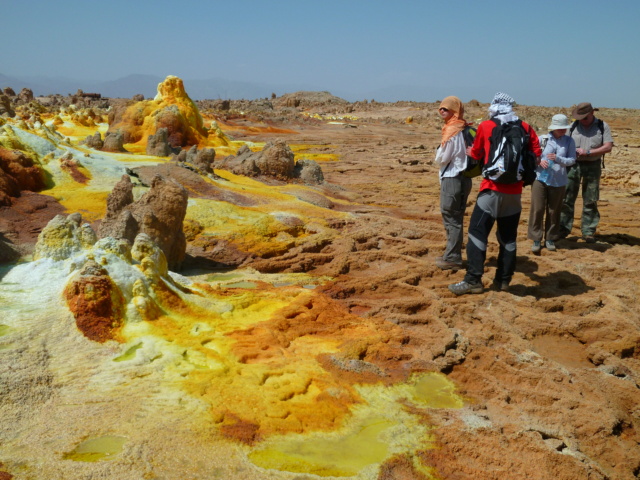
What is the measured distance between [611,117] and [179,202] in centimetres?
2899

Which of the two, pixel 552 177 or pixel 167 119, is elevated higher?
pixel 167 119

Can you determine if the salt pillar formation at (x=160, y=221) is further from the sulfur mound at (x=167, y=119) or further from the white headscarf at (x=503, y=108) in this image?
the sulfur mound at (x=167, y=119)

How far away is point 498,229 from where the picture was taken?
4.85 m

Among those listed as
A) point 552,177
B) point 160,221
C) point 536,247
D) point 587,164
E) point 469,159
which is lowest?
point 536,247

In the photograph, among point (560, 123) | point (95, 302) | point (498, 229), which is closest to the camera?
point (95, 302)

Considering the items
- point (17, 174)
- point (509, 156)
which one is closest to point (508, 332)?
point (509, 156)

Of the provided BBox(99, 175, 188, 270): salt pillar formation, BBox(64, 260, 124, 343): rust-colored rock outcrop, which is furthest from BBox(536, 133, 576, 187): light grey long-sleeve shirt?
BBox(64, 260, 124, 343): rust-colored rock outcrop

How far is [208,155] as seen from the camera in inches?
388

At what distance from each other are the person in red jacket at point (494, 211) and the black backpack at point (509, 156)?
53mm

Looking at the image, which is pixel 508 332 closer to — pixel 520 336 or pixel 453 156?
pixel 520 336

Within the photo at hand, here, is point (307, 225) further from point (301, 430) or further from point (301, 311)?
point (301, 430)

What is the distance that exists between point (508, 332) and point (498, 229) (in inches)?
40.4

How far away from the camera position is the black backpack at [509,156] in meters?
4.46

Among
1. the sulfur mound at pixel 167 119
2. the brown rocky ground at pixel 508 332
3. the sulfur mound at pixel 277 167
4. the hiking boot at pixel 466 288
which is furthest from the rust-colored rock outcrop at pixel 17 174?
the hiking boot at pixel 466 288
